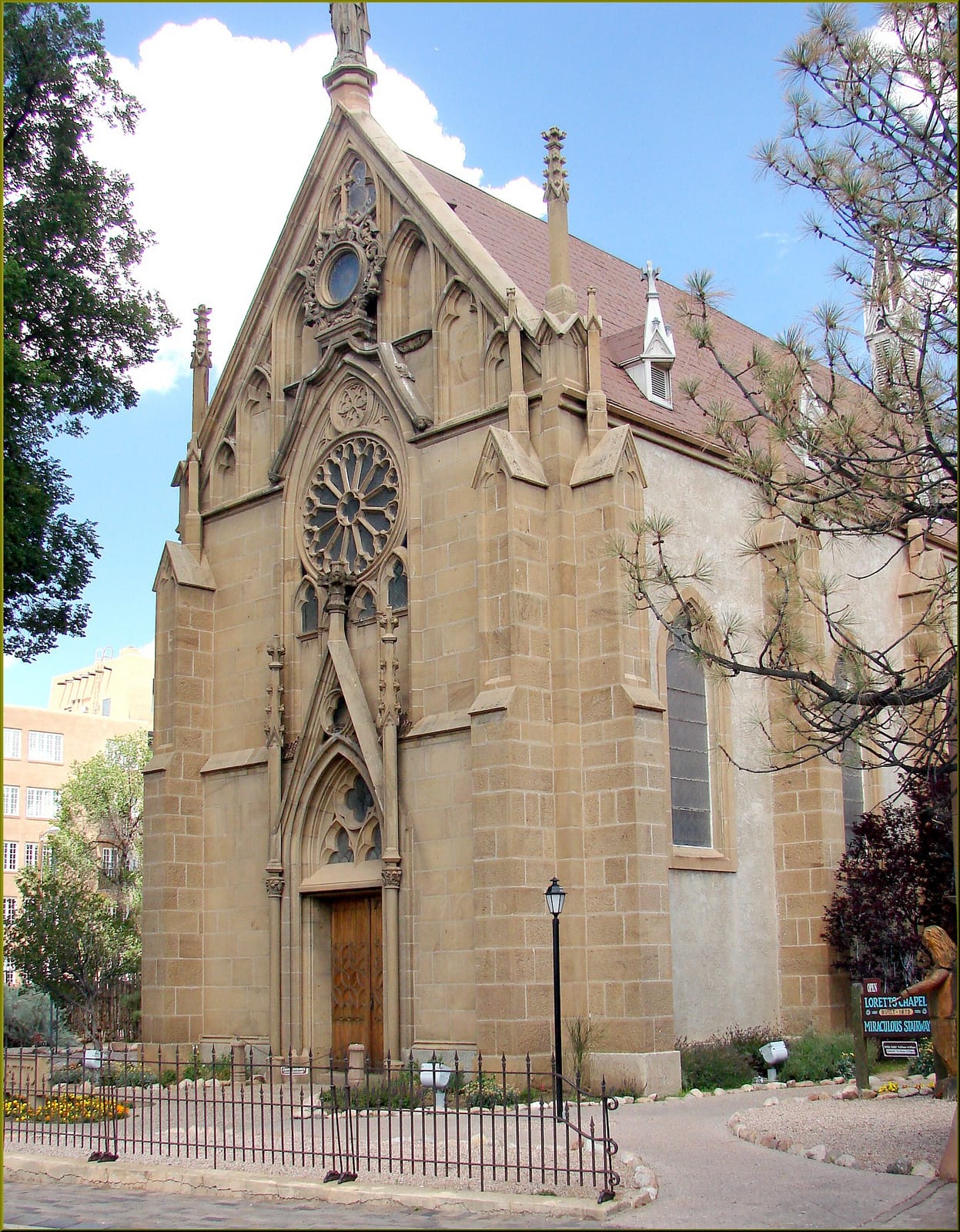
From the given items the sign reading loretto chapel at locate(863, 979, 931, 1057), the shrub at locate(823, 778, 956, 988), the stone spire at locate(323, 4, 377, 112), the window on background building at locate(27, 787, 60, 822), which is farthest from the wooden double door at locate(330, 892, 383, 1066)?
the window on background building at locate(27, 787, 60, 822)

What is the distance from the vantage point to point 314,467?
24.1 meters

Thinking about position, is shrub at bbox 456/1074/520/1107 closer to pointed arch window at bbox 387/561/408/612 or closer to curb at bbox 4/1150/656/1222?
curb at bbox 4/1150/656/1222

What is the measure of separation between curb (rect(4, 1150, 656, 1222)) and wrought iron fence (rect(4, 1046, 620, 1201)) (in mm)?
252

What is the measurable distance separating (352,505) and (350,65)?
7990 mm

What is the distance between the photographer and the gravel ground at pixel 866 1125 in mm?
12680

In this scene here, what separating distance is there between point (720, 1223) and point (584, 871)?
8837 mm

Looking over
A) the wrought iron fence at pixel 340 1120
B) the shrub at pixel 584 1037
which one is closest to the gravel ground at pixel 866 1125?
the wrought iron fence at pixel 340 1120

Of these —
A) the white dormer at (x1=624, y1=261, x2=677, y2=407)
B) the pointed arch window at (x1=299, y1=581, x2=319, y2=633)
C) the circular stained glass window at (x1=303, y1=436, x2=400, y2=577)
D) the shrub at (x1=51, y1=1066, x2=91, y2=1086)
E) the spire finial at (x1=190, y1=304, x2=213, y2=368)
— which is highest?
the spire finial at (x1=190, y1=304, x2=213, y2=368)

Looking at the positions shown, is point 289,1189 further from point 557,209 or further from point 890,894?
point 557,209

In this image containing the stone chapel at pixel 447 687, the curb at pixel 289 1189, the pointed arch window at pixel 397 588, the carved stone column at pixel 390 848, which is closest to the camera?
the curb at pixel 289 1189

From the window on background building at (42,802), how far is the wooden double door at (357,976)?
45928mm

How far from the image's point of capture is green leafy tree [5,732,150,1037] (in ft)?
104

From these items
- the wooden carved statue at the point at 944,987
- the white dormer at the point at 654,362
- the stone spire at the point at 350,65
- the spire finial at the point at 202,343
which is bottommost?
the wooden carved statue at the point at 944,987

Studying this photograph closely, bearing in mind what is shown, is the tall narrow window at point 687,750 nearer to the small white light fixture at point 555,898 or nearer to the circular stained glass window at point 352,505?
the circular stained glass window at point 352,505
